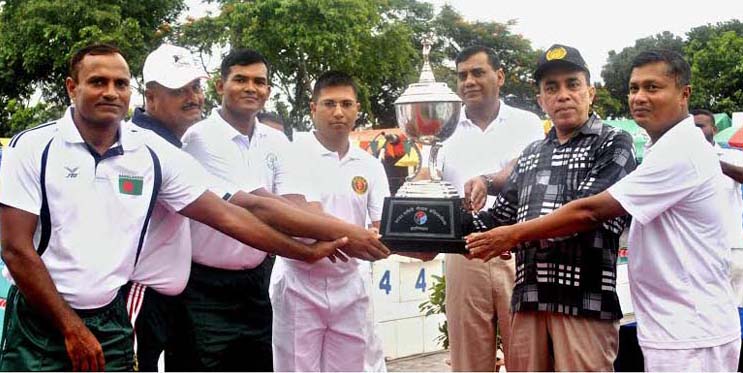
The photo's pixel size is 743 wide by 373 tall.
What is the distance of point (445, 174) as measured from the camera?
442cm

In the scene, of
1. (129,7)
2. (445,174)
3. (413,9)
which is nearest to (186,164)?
(445,174)

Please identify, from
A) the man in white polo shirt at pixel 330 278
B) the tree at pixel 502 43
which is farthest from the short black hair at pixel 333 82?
the tree at pixel 502 43

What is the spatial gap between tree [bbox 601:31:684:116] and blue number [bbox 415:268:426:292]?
4172cm

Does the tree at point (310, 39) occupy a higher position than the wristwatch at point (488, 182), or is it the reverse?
the tree at point (310, 39)

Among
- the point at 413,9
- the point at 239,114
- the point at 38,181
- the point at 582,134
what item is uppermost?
the point at 413,9

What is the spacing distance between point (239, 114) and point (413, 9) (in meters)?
42.5

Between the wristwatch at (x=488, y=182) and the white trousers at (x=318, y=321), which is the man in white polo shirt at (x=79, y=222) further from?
the wristwatch at (x=488, y=182)

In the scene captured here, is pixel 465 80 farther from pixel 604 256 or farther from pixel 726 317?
pixel 726 317

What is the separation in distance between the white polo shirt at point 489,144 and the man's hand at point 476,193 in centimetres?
44

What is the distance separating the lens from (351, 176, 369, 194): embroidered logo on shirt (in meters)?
4.45

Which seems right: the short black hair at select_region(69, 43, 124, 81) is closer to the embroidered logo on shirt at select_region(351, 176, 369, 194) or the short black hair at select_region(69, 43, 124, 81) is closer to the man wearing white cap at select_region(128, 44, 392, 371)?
the man wearing white cap at select_region(128, 44, 392, 371)

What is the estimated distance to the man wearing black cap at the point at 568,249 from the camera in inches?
122

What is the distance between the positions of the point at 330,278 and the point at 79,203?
168 centimetres

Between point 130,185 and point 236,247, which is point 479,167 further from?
point 130,185
